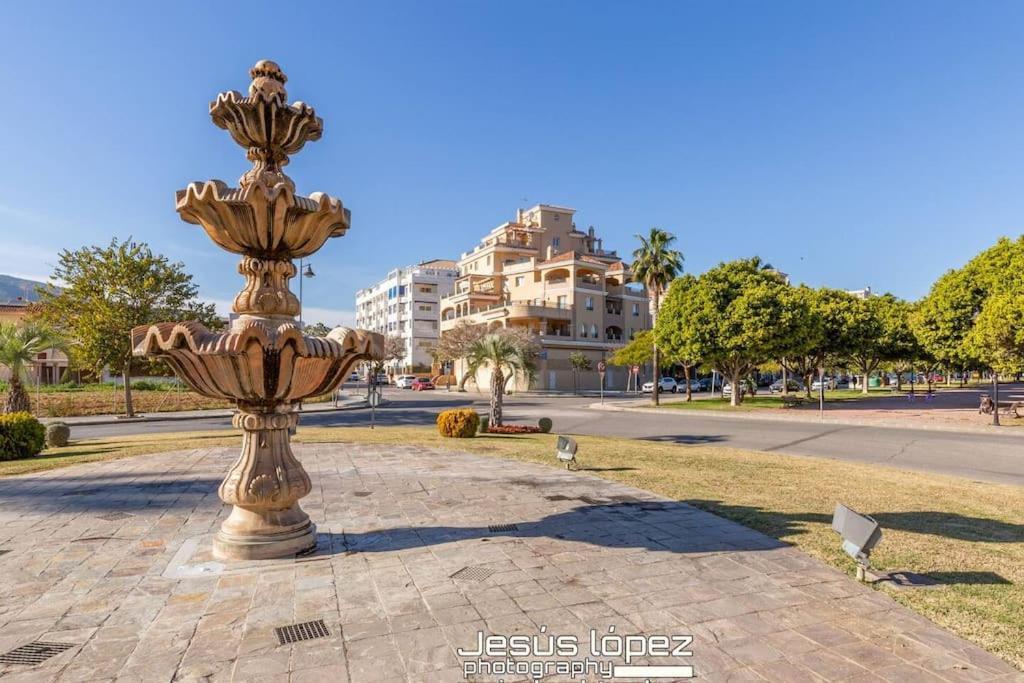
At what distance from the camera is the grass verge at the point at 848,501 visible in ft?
16.2

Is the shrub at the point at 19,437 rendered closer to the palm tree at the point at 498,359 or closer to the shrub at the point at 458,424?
the shrub at the point at 458,424

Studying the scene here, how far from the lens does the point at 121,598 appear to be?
4816mm

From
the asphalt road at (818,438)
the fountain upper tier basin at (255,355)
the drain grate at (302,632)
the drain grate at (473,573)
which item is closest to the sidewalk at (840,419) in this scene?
the asphalt road at (818,438)

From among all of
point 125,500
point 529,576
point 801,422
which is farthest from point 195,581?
point 801,422

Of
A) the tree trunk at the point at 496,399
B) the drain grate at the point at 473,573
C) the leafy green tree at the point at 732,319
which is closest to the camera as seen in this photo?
the drain grate at the point at 473,573

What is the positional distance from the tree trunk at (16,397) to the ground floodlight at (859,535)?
2432cm

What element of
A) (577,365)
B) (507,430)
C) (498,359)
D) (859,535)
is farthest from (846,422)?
(577,365)

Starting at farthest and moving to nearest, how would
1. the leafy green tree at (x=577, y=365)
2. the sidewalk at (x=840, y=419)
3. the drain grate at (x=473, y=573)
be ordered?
1. the leafy green tree at (x=577, y=365)
2. the sidewalk at (x=840, y=419)
3. the drain grate at (x=473, y=573)

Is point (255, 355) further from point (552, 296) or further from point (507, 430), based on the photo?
point (552, 296)

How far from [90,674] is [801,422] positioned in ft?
91.2

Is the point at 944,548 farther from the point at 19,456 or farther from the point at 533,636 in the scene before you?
the point at 19,456

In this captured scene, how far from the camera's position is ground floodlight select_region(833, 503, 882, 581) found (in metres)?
5.12

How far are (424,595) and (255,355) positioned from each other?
2826 millimetres

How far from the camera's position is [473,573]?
539 cm
